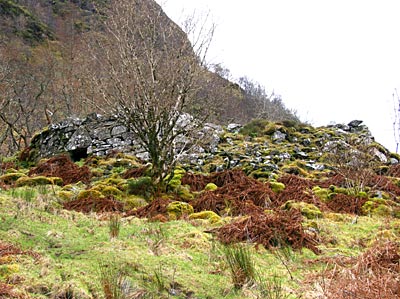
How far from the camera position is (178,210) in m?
8.80

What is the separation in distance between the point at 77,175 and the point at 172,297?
9.06 meters

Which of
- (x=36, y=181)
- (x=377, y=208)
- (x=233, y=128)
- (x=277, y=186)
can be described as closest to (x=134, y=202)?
(x=36, y=181)

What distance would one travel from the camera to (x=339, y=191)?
10.7m

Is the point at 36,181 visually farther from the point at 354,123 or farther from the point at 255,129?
the point at 354,123

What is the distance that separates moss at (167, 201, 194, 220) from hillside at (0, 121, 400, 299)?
0.04m

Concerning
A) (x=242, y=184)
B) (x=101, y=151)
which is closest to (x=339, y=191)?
(x=242, y=184)

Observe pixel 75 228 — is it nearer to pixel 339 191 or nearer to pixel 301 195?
pixel 301 195

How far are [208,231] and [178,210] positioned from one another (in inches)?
77.1

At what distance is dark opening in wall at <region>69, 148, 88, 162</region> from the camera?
51.9ft

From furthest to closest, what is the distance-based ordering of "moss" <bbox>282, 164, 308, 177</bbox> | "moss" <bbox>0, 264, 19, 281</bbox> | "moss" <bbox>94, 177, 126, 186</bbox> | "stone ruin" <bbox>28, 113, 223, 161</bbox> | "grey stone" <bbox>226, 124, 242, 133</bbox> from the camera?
"grey stone" <bbox>226, 124, 242, 133</bbox>, "stone ruin" <bbox>28, 113, 223, 161</bbox>, "moss" <bbox>282, 164, 308, 177</bbox>, "moss" <bbox>94, 177, 126, 186</bbox>, "moss" <bbox>0, 264, 19, 281</bbox>

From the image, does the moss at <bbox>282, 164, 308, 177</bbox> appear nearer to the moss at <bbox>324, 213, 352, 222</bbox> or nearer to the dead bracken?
the moss at <bbox>324, 213, 352, 222</bbox>

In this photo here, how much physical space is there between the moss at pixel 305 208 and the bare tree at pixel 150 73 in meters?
3.53

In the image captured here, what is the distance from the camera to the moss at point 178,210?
336 inches

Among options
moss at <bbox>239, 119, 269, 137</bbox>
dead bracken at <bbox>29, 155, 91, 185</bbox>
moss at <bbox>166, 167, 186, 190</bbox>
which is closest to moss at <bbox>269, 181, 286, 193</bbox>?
moss at <bbox>166, 167, 186, 190</bbox>
